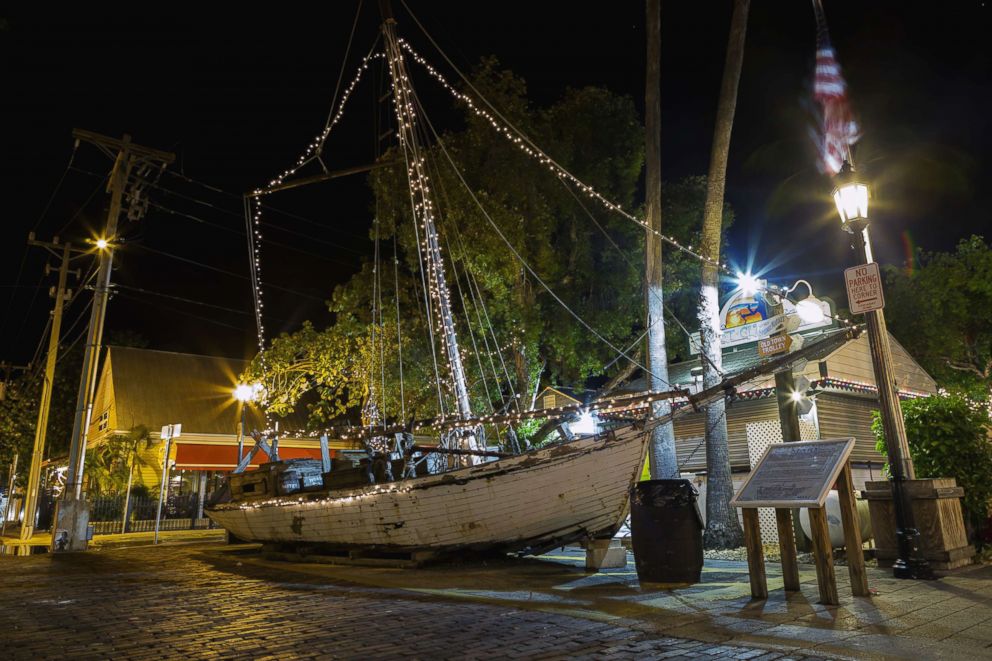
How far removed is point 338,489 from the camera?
448 inches

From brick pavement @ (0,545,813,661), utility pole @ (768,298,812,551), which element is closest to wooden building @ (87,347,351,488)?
brick pavement @ (0,545,813,661)

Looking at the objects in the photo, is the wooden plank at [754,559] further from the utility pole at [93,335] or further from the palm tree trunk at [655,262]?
the utility pole at [93,335]

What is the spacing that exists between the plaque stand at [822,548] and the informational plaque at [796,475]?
0.46 ft

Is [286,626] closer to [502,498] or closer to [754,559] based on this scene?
[502,498]

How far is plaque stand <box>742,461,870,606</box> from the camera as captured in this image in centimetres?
624

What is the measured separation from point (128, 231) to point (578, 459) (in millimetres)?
15837

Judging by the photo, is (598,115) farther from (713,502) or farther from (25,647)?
(25,647)

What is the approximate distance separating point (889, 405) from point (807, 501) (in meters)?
2.76

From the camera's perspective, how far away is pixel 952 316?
1017 inches

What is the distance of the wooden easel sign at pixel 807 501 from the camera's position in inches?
246

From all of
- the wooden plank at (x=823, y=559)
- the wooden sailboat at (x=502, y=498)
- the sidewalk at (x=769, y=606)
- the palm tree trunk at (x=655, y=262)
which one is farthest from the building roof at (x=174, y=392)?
the wooden plank at (x=823, y=559)

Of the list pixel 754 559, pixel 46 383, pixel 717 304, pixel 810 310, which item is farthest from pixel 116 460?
pixel 754 559

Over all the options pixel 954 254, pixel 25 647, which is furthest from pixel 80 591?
pixel 954 254

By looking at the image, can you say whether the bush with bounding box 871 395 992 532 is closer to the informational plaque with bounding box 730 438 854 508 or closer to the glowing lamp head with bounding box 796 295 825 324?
the informational plaque with bounding box 730 438 854 508
